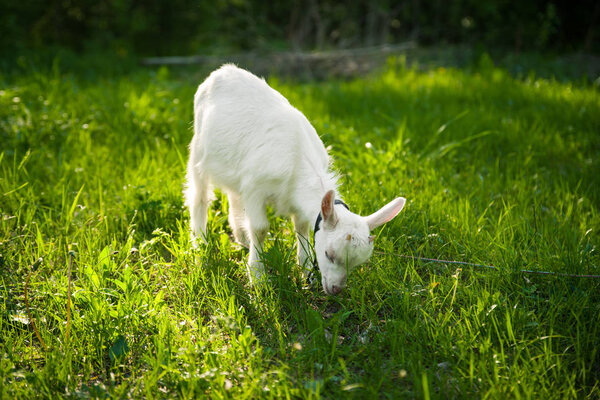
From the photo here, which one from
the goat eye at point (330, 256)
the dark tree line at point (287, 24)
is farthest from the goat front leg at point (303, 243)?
the dark tree line at point (287, 24)

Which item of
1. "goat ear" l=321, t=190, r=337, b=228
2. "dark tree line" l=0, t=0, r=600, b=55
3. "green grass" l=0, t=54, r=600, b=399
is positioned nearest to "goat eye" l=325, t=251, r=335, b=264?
"goat ear" l=321, t=190, r=337, b=228

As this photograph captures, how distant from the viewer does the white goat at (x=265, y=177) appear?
2.54 meters

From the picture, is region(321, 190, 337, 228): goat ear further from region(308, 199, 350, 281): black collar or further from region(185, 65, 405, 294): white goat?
region(308, 199, 350, 281): black collar

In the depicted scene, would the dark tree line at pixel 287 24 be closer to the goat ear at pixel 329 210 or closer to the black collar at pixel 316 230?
the black collar at pixel 316 230

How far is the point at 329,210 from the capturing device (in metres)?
2.45

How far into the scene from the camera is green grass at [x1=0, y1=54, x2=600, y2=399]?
2225mm

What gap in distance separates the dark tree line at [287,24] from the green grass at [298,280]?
12.8 ft

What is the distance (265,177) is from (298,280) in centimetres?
64

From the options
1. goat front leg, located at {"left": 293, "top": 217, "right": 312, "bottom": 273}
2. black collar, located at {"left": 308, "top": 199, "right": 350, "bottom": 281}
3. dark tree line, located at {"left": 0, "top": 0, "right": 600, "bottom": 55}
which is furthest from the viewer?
dark tree line, located at {"left": 0, "top": 0, "right": 600, "bottom": 55}

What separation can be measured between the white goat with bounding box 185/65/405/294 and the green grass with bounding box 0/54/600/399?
18 centimetres

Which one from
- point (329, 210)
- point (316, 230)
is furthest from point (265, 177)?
point (329, 210)

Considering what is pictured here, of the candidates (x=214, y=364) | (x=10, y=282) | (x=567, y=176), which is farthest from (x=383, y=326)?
(x=567, y=176)

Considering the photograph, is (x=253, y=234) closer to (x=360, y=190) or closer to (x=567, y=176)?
(x=360, y=190)

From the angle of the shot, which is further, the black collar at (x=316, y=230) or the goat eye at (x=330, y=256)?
the black collar at (x=316, y=230)
